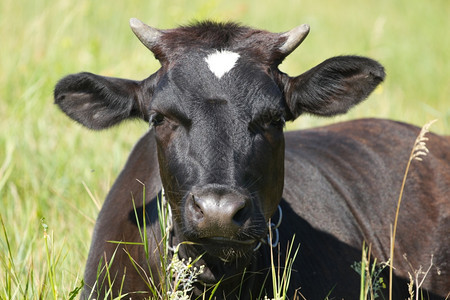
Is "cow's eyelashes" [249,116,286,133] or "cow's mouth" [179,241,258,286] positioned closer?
"cow's eyelashes" [249,116,286,133]

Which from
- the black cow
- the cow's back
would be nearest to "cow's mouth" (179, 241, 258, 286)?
the black cow

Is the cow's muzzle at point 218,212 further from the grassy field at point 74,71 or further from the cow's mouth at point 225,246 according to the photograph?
the grassy field at point 74,71

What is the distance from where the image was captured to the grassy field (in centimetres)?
573

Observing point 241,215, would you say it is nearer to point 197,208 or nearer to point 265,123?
point 197,208

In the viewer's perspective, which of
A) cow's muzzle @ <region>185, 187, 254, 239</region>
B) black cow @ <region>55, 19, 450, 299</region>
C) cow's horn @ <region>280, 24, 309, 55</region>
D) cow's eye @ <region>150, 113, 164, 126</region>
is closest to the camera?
cow's muzzle @ <region>185, 187, 254, 239</region>

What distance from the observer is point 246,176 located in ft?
13.2

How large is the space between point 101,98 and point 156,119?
0.60m

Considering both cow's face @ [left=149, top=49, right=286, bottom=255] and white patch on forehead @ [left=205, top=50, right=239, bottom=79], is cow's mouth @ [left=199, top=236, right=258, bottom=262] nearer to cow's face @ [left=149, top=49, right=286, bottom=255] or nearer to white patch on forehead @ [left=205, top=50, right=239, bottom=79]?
cow's face @ [left=149, top=49, right=286, bottom=255]

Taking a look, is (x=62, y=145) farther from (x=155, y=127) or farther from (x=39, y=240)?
(x=155, y=127)

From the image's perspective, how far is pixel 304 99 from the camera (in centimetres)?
471

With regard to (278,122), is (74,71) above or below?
above

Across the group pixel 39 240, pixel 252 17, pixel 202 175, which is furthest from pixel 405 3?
pixel 202 175

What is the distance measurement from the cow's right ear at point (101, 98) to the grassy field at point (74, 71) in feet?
1.20

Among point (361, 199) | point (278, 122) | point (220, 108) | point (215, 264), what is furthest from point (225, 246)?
point (361, 199)
